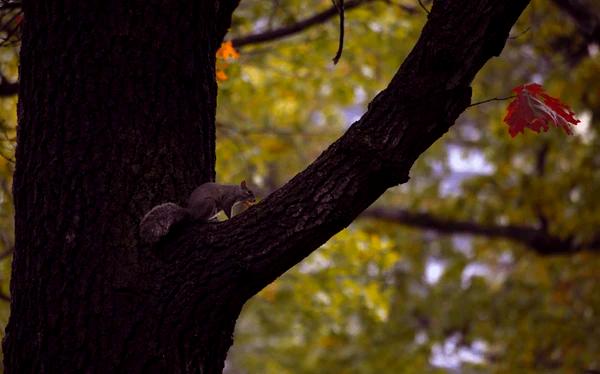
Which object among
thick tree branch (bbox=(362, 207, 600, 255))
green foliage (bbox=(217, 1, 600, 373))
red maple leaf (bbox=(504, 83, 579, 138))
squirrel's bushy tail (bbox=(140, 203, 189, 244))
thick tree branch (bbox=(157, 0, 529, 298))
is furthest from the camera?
thick tree branch (bbox=(362, 207, 600, 255))

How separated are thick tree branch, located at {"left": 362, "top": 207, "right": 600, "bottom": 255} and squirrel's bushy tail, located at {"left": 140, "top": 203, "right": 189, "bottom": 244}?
7.02 m

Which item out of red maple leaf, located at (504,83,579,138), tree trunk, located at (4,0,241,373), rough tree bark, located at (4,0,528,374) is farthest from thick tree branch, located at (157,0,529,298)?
red maple leaf, located at (504,83,579,138)

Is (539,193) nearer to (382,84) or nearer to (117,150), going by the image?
(382,84)

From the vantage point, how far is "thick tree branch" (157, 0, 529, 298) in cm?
224

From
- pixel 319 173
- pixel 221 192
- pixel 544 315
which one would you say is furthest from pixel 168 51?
pixel 544 315

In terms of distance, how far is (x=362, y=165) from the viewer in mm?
2287

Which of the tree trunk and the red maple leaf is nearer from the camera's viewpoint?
the tree trunk

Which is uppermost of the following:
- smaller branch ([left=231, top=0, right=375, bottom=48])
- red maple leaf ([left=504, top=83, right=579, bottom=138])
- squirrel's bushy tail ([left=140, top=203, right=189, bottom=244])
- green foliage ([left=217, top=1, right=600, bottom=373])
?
green foliage ([left=217, top=1, right=600, bottom=373])

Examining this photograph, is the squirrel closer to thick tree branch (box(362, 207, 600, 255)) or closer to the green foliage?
the green foliage

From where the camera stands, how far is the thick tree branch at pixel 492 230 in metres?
9.09

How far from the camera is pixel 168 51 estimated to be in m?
2.67

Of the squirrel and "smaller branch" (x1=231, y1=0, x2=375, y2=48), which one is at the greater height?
"smaller branch" (x1=231, y1=0, x2=375, y2=48)

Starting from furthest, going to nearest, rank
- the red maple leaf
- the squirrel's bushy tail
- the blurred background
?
1. the blurred background
2. the red maple leaf
3. the squirrel's bushy tail

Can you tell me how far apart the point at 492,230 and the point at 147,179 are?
7199mm
